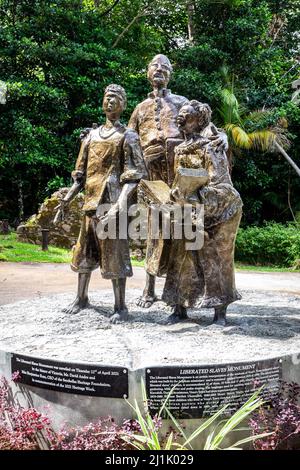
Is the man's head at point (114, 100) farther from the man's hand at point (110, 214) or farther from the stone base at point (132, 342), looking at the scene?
the stone base at point (132, 342)

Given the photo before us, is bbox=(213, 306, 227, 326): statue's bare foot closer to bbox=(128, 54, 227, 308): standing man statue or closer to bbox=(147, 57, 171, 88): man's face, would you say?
bbox=(128, 54, 227, 308): standing man statue

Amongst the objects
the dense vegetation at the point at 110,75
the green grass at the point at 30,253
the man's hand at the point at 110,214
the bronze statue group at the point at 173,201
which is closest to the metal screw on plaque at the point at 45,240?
the green grass at the point at 30,253

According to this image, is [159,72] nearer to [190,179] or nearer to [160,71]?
[160,71]

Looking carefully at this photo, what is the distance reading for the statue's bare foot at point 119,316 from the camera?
178 inches

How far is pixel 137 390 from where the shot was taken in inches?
128

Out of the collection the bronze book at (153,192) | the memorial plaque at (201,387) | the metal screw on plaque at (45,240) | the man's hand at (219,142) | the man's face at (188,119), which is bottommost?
the memorial plaque at (201,387)

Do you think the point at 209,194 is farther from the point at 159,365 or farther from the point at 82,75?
the point at 82,75

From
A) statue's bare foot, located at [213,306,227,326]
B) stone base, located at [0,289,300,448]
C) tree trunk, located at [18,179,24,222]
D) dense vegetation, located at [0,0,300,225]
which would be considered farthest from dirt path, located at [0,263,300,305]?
tree trunk, located at [18,179,24,222]

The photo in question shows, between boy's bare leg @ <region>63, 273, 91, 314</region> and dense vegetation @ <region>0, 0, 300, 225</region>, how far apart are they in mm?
9361

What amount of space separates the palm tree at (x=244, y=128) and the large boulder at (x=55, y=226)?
4514 mm

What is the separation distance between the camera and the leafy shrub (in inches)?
549
